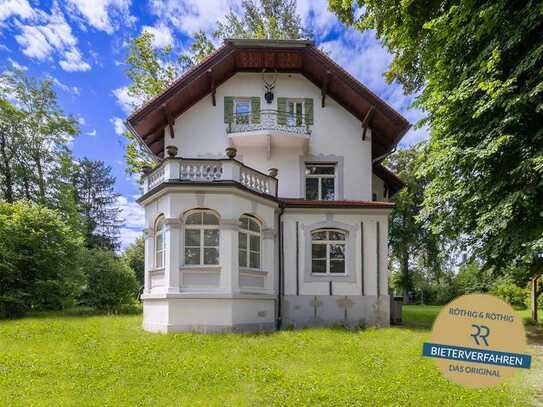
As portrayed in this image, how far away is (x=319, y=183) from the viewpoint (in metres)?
16.5

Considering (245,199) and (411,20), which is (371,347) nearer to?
(245,199)

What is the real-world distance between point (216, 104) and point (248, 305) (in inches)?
324

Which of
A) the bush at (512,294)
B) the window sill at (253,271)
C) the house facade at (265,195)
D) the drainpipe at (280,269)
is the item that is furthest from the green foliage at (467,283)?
the window sill at (253,271)

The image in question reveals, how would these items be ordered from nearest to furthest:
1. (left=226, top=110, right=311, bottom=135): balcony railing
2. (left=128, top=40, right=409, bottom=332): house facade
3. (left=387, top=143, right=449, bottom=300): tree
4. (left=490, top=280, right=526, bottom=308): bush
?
1. (left=128, top=40, right=409, bottom=332): house facade
2. (left=226, top=110, right=311, bottom=135): balcony railing
3. (left=490, top=280, right=526, bottom=308): bush
4. (left=387, top=143, right=449, bottom=300): tree

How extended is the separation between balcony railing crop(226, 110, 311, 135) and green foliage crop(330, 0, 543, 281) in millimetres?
7065

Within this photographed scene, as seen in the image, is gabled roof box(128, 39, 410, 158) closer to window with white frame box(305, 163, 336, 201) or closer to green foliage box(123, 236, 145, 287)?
window with white frame box(305, 163, 336, 201)

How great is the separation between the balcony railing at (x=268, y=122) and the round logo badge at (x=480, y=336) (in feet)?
36.1

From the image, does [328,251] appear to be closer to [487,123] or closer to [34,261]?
[487,123]

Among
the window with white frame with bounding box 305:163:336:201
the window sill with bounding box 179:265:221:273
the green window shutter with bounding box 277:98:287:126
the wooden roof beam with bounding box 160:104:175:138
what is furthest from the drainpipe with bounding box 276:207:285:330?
the wooden roof beam with bounding box 160:104:175:138

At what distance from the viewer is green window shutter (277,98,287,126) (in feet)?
53.3

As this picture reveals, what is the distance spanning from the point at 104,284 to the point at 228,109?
9.49 metres

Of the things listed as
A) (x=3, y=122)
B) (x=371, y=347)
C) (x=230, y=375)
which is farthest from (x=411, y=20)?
(x=3, y=122)

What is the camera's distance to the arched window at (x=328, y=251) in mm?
15141

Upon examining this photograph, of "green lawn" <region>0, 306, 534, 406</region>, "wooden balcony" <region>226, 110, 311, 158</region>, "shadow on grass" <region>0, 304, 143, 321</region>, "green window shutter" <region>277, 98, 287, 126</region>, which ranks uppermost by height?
"green window shutter" <region>277, 98, 287, 126</region>
